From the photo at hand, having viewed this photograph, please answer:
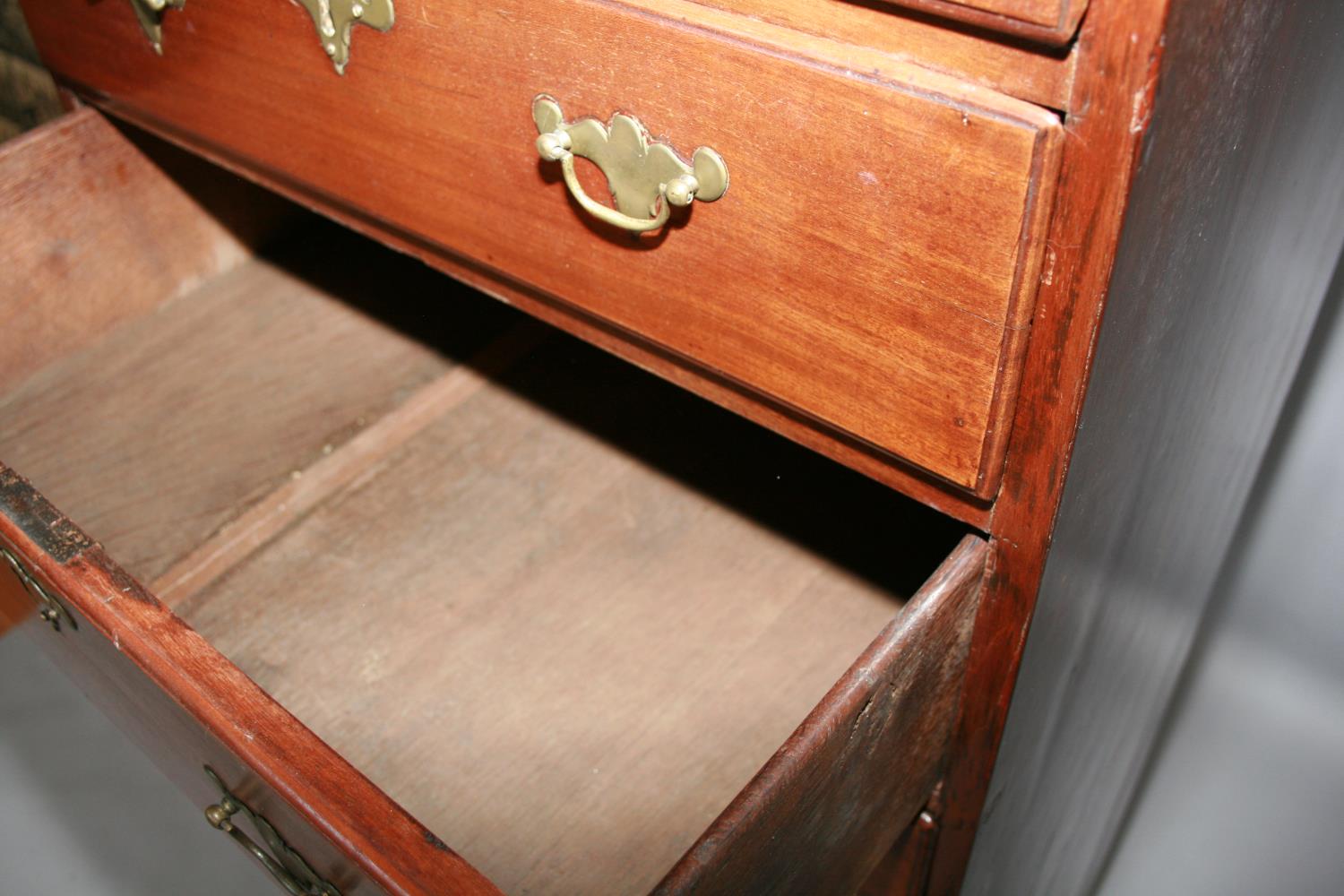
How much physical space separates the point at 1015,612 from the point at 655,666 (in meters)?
0.27

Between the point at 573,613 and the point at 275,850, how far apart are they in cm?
26

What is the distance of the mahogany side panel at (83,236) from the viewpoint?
80 centimetres

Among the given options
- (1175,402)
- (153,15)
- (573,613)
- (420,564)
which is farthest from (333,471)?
(1175,402)

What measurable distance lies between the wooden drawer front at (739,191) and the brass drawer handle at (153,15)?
0.4 inches

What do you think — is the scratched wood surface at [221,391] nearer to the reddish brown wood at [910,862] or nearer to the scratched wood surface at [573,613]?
the scratched wood surface at [573,613]

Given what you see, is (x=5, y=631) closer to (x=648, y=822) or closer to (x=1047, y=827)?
(x=648, y=822)

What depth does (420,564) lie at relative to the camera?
0.78m

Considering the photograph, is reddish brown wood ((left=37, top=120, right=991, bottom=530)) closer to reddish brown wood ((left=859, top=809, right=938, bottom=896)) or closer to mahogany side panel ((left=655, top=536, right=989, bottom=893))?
mahogany side panel ((left=655, top=536, right=989, bottom=893))

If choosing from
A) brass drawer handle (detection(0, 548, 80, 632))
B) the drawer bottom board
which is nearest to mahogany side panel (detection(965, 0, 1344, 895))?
the drawer bottom board

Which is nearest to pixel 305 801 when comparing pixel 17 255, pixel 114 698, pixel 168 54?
pixel 114 698

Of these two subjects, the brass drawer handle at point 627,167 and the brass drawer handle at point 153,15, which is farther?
the brass drawer handle at point 153,15

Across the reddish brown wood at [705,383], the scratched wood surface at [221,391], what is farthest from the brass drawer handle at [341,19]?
the scratched wood surface at [221,391]

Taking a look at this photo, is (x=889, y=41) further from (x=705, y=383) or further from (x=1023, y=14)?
(x=705, y=383)

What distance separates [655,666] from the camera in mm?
710
